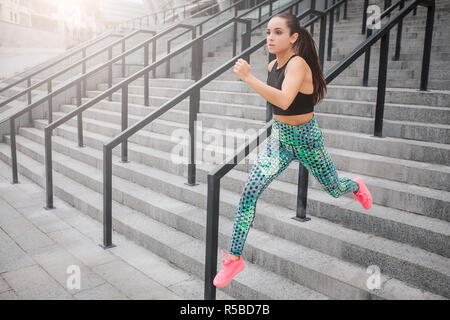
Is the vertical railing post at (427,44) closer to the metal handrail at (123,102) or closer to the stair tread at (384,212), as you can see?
the stair tread at (384,212)

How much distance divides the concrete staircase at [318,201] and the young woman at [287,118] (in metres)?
0.53

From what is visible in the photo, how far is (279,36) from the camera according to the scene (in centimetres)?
229

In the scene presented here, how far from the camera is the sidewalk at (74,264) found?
9.59 feet

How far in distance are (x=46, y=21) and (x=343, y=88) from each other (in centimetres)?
7041

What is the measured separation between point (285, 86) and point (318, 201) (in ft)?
4.64

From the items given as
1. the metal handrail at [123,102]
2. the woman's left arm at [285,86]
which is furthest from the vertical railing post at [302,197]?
the metal handrail at [123,102]

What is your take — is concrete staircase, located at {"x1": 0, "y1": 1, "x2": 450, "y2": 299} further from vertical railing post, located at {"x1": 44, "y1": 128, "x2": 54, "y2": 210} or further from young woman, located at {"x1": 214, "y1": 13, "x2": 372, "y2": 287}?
young woman, located at {"x1": 214, "y1": 13, "x2": 372, "y2": 287}

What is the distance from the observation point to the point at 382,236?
2.94m

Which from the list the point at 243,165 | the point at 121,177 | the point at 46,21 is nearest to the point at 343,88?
the point at 243,165

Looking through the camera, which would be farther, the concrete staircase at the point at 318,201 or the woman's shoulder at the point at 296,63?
the concrete staircase at the point at 318,201

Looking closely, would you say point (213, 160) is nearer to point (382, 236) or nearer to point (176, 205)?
point (176, 205)

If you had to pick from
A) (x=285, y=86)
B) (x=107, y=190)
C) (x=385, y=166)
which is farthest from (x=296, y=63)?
(x=107, y=190)

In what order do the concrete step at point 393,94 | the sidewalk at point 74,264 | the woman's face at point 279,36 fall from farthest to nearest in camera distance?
1. the concrete step at point 393,94
2. the sidewalk at point 74,264
3. the woman's face at point 279,36

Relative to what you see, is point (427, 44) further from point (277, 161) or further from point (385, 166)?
point (277, 161)
